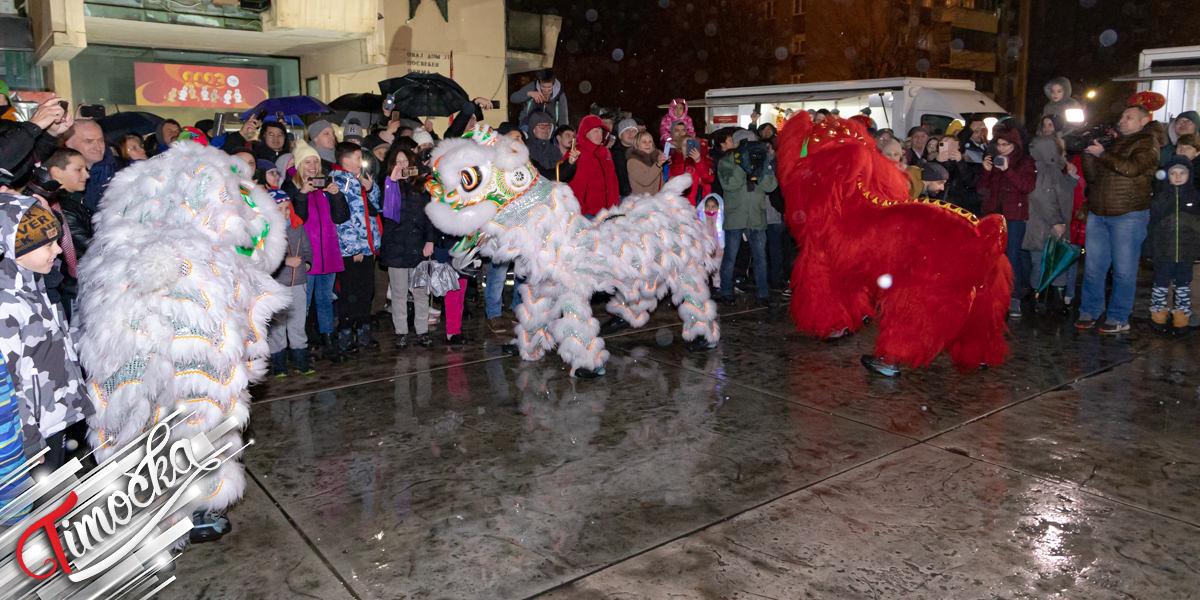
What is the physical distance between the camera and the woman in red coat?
6.86 meters

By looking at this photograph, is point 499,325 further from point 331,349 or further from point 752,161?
point 752,161

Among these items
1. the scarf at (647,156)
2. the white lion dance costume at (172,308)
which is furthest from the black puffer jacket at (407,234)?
the white lion dance costume at (172,308)

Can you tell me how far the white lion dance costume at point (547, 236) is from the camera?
Result: 497cm

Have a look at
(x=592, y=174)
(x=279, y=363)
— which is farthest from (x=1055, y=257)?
(x=279, y=363)

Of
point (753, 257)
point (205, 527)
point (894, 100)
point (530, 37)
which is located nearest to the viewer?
point (205, 527)

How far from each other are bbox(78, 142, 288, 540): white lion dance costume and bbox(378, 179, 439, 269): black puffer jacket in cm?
280

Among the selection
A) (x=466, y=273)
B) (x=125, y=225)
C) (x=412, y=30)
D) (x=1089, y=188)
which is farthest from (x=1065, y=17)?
(x=125, y=225)

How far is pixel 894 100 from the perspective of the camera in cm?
1425

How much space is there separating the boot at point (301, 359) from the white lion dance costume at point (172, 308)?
2.34 meters

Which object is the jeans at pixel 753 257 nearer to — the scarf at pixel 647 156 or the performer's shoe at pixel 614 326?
the scarf at pixel 647 156

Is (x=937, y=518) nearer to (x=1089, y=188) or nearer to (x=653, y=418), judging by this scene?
(x=653, y=418)

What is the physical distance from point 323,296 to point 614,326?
2.30 metres

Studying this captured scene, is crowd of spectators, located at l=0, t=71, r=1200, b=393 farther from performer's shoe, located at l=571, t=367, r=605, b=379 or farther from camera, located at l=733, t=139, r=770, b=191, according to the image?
performer's shoe, located at l=571, t=367, r=605, b=379

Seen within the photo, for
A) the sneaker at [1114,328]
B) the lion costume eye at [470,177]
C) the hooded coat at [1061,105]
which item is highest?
the hooded coat at [1061,105]
